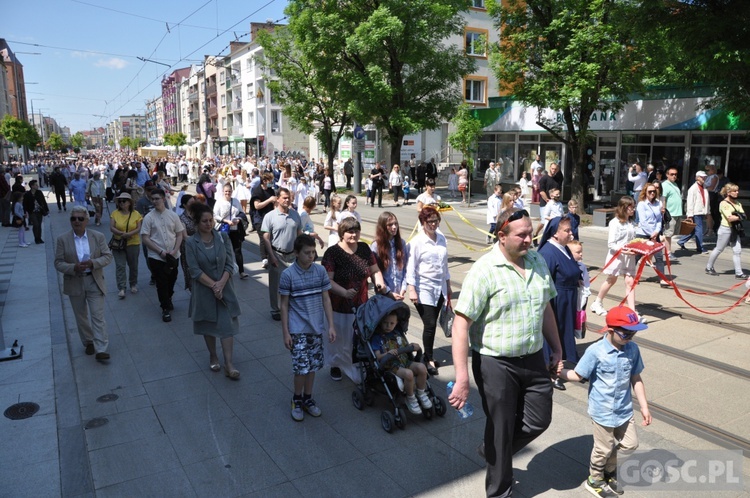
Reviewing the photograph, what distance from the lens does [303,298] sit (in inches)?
205

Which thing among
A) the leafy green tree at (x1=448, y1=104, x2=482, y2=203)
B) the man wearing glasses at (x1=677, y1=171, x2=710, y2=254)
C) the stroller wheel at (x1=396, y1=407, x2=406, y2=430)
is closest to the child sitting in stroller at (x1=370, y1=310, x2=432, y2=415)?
the stroller wheel at (x1=396, y1=407, x2=406, y2=430)

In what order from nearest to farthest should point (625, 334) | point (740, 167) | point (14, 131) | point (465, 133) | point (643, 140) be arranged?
point (625, 334) < point (740, 167) < point (643, 140) < point (465, 133) < point (14, 131)

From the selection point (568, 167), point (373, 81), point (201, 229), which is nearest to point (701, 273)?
point (201, 229)

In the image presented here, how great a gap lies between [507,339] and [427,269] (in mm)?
2487

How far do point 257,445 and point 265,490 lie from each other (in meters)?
0.67

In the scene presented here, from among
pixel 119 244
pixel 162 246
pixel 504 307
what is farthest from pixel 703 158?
pixel 504 307

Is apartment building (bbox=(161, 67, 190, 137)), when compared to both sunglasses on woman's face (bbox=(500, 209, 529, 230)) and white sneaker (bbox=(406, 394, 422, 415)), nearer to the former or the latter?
white sneaker (bbox=(406, 394, 422, 415))

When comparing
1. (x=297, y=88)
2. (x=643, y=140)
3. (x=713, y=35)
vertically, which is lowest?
(x=643, y=140)

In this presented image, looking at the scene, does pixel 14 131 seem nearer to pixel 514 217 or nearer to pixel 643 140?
pixel 643 140

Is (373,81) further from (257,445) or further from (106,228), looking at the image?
(257,445)

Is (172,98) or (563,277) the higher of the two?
(172,98)

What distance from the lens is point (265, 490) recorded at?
421cm

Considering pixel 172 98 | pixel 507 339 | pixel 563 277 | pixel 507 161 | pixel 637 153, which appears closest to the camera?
pixel 507 339

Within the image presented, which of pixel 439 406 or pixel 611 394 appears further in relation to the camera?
pixel 439 406
